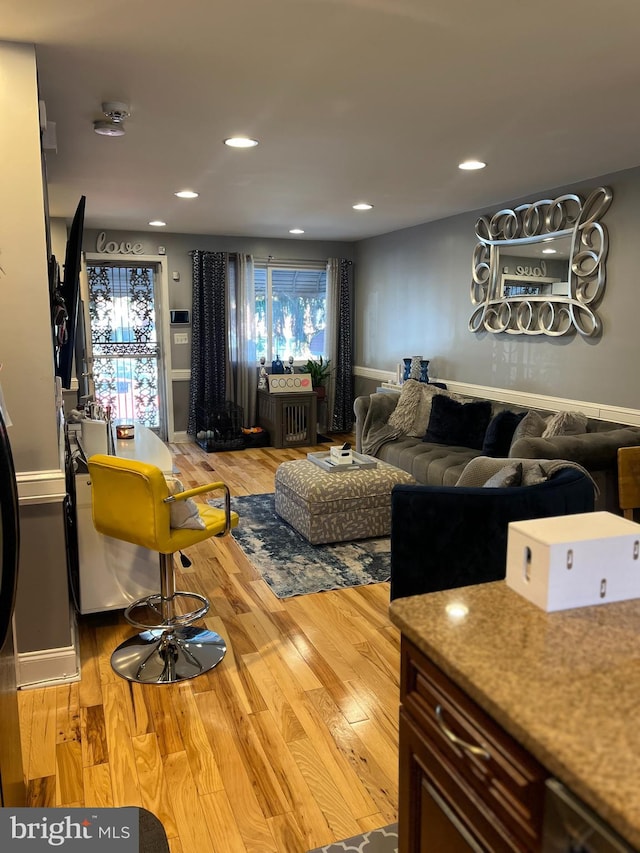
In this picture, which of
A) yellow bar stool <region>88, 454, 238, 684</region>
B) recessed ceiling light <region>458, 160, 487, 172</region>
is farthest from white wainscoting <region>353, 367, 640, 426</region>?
yellow bar stool <region>88, 454, 238, 684</region>

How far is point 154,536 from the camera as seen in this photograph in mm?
2555

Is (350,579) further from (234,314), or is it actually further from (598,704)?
(234,314)

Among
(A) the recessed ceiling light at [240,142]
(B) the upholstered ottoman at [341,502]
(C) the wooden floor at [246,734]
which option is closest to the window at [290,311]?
(B) the upholstered ottoman at [341,502]

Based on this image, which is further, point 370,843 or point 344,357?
point 344,357

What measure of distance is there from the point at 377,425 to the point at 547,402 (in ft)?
4.78

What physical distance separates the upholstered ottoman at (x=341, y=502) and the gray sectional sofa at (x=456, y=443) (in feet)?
1.63

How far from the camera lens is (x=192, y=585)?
3600mm

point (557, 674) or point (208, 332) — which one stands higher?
point (208, 332)

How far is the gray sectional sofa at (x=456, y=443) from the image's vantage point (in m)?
3.55

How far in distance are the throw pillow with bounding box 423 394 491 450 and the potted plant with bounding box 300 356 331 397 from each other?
247cm

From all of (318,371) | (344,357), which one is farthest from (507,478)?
(344,357)

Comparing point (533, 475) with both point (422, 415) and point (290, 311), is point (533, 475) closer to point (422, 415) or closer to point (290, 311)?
point (422, 415)

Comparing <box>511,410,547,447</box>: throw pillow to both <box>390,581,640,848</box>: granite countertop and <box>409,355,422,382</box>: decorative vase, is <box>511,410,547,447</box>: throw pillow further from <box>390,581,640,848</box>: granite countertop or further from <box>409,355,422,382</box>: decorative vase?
<box>390,581,640,848</box>: granite countertop

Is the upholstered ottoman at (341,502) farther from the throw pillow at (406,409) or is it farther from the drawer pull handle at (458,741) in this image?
the drawer pull handle at (458,741)
